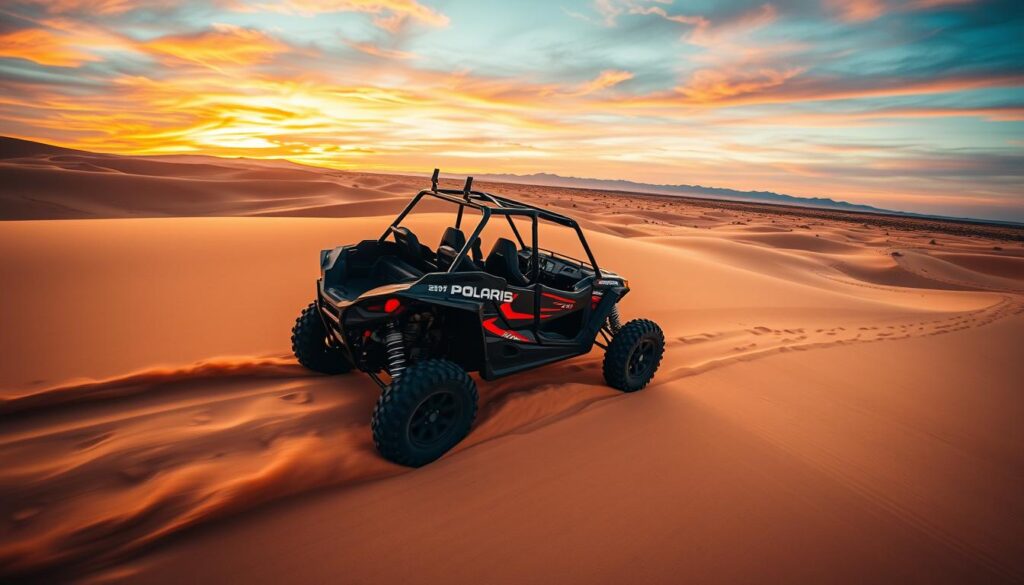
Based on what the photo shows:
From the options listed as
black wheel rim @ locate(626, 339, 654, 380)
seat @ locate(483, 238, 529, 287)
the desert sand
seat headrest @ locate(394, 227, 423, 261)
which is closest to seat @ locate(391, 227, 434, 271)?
seat headrest @ locate(394, 227, 423, 261)

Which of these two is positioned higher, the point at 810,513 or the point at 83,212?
the point at 83,212

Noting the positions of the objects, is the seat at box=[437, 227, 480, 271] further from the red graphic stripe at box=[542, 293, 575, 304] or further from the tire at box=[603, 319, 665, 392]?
the tire at box=[603, 319, 665, 392]

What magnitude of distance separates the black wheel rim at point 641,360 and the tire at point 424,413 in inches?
78.9

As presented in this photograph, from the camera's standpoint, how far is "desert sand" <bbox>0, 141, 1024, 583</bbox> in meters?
2.57

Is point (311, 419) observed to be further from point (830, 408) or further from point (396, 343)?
point (830, 408)

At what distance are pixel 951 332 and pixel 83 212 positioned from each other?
27553 mm

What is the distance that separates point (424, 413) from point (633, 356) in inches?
93.4

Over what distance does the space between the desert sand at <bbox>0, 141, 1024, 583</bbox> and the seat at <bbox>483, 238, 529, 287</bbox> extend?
3.53 ft

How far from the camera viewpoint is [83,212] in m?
18.8

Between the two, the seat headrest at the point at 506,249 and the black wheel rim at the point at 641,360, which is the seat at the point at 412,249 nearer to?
the seat headrest at the point at 506,249

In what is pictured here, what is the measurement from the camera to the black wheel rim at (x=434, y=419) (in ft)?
11.1

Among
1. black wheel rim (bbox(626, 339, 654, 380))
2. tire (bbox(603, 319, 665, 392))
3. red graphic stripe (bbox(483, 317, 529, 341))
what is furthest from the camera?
black wheel rim (bbox(626, 339, 654, 380))

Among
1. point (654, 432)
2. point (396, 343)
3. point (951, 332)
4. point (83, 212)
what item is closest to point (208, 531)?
point (396, 343)

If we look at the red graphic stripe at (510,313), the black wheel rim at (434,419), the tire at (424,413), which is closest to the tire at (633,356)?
the red graphic stripe at (510,313)
